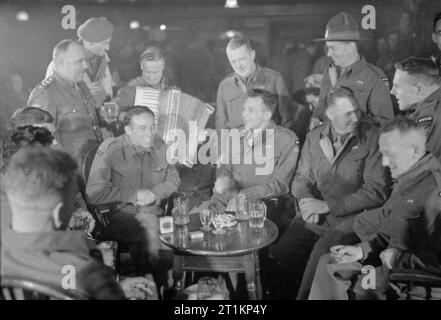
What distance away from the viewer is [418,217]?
290 centimetres

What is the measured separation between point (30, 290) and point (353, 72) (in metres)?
2.37

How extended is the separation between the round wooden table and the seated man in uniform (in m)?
0.56

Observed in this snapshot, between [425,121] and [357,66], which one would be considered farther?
[357,66]

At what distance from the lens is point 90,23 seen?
318 centimetres

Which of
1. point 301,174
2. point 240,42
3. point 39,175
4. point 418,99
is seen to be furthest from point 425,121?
point 39,175

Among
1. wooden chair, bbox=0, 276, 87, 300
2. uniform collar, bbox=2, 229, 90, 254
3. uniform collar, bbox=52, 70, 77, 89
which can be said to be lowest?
wooden chair, bbox=0, 276, 87, 300

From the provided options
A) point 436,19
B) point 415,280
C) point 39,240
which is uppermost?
point 436,19

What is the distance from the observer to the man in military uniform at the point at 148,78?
3.24 m

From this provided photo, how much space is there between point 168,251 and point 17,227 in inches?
41.5

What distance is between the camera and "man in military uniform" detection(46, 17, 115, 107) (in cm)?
319

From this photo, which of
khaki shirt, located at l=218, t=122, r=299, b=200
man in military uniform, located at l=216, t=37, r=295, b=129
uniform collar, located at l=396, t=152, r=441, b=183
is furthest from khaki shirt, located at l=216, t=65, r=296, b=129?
uniform collar, located at l=396, t=152, r=441, b=183

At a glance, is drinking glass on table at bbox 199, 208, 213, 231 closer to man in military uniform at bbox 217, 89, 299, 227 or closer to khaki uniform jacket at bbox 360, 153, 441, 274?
man in military uniform at bbox 217, 89, 299, 227

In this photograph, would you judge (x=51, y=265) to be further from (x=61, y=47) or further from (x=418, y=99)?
(x=418, y=99)

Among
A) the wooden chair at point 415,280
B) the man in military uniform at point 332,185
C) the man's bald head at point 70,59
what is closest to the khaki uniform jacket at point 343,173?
the man in military uniform at point 332,185
